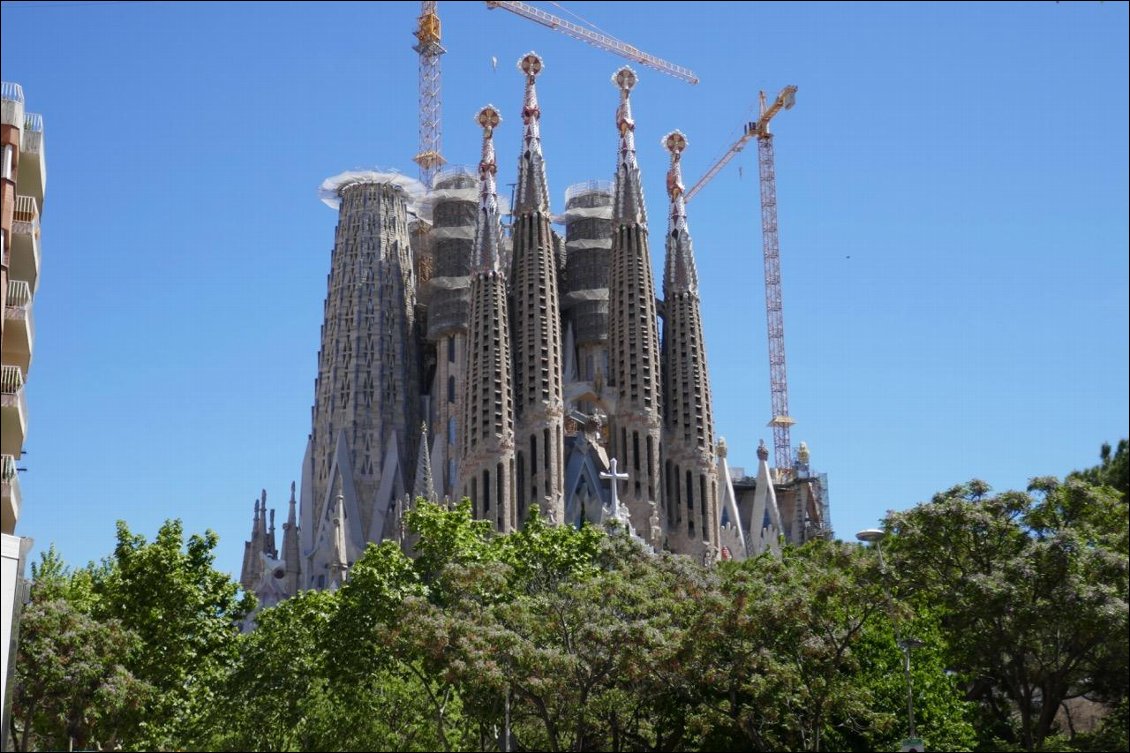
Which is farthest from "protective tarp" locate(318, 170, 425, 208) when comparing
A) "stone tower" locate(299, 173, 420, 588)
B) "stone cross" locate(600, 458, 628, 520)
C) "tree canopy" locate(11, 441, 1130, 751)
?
"tree canopy" locate(11, 441, 1130, 751)

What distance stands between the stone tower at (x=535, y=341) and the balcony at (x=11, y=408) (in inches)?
1845

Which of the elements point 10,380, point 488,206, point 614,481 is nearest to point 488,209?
point 488,206

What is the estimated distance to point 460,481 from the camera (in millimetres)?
78312

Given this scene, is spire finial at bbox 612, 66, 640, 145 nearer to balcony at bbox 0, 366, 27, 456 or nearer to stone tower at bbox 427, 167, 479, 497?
stone tower at bbox 427, 167, 479, 497

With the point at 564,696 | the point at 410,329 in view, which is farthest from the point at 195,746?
the point at 410,329

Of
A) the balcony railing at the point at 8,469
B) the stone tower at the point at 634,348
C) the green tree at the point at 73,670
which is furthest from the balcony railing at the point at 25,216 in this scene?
the stone tower at the point at 634,348

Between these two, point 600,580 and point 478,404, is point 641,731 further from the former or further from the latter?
point 478,404

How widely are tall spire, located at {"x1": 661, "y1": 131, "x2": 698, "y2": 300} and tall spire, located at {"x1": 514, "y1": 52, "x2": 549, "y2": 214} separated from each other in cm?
747

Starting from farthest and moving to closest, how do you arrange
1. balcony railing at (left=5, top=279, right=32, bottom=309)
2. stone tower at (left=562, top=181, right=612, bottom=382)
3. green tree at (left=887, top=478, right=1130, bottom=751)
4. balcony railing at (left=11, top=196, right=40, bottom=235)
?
stone tower at (left=562, top=181, right=612, bottom=382) → green tree at (left=887, top=478, right=1130, bottom=751) → balcony railing at (left=11, top=196, right=40, bottom=235) → balcony railing at (left=5, top=279, right=32, bottom=309)

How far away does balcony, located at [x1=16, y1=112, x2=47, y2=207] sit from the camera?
101ft

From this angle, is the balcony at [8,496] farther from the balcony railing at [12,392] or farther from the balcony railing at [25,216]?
the balcony railing at [25,216]

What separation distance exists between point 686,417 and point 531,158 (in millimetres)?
15748

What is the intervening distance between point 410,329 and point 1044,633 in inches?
2396

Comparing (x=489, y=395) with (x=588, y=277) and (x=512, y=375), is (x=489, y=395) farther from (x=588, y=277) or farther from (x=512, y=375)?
(x=588, y=277)
